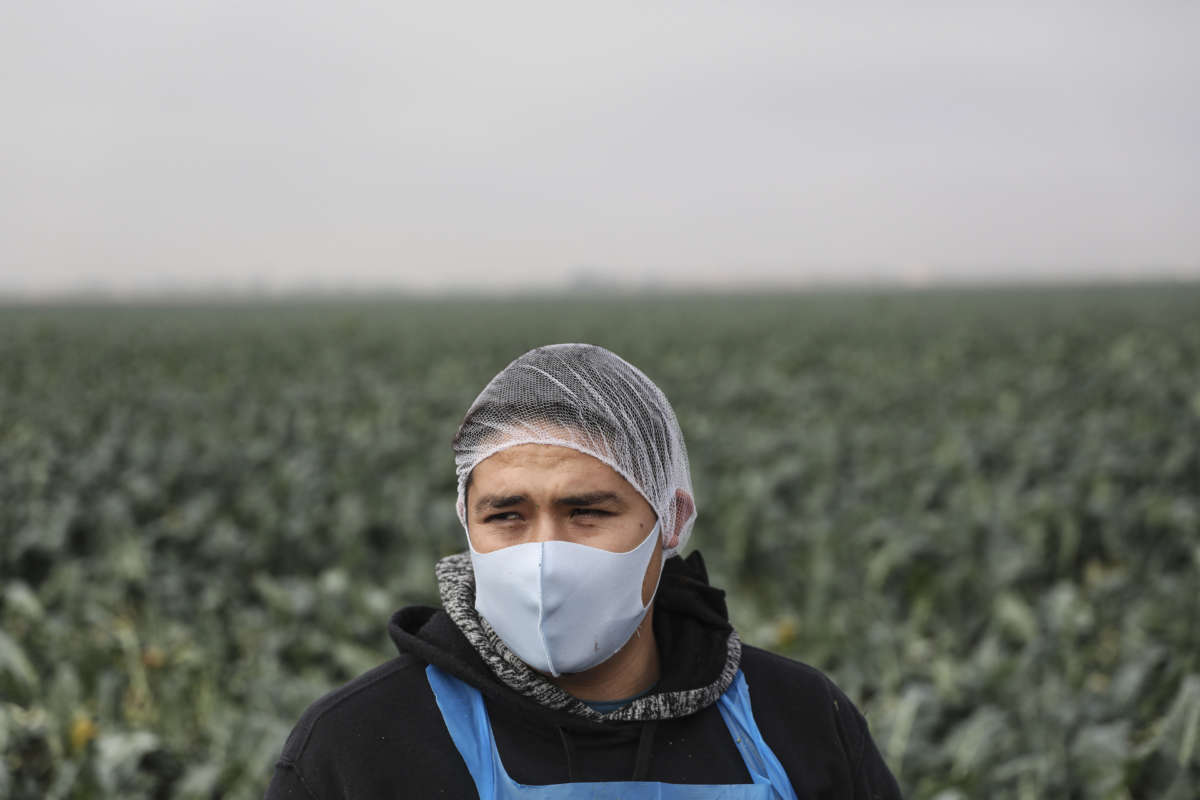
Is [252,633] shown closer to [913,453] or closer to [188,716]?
[188,716]

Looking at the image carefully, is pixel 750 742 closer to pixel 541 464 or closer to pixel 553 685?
pixel 553 685

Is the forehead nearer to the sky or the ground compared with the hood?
nearer to the sky

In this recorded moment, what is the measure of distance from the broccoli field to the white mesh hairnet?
237cm

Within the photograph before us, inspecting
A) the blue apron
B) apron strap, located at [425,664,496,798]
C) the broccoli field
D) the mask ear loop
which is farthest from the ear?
the broccoli field

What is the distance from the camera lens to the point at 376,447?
29.5 ft

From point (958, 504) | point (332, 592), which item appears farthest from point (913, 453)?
point (332, 592)

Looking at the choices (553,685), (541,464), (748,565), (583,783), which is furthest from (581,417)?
(748,565)

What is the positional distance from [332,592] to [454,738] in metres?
4.07

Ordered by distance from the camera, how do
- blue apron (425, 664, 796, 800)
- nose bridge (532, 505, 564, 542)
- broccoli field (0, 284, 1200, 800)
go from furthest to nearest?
broccoli field (0, 284, 1200, 800)
nose bridge (532, 505, 564, 542)
blue apron (425, 664, 796, 800)

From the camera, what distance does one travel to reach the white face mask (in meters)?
1.42

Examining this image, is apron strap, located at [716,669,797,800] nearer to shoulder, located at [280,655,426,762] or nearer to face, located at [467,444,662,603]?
face, located at [467,444,662,603]

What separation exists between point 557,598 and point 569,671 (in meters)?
0.12

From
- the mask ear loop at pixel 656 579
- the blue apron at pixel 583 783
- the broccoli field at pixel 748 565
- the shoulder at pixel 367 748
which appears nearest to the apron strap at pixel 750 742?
the blue apron at pixel 583 783

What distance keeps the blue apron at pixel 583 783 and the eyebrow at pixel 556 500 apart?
0.24 meters
